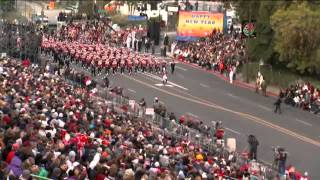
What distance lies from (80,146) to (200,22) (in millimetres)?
51925

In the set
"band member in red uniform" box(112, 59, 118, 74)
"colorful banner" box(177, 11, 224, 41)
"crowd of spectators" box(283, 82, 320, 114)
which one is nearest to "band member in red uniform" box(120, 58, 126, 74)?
"band member in red uniform" box(112, 59, 118, 74)

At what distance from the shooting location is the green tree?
4671 cm

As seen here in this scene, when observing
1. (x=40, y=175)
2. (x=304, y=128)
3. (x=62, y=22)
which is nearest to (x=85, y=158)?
(x=40, y=175)

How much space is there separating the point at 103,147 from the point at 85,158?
168 cm

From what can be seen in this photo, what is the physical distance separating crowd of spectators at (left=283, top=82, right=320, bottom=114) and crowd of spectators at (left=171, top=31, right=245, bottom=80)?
293 inches

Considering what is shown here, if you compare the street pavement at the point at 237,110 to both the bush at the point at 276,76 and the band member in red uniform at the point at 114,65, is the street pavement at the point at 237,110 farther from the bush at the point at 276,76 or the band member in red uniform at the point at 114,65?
the bush at the point at 276,76

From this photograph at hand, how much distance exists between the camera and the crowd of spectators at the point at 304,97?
4312cm

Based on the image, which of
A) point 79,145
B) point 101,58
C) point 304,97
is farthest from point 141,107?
point 79,145

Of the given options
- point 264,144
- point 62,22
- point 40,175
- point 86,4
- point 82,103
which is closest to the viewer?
point 40,175

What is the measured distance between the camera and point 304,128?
3819 cm

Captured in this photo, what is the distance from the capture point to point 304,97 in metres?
44.0

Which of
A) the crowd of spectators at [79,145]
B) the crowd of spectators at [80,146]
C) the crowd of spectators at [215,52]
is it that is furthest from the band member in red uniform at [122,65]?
the crowd of spectators at [80,146]

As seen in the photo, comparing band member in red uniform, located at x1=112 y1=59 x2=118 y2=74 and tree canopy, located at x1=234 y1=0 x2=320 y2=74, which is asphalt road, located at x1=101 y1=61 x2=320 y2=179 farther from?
tree canopy, located at x1=234 y1=0 x2=320 y2=74

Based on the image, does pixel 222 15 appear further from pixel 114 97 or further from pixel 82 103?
pixel 82 103
